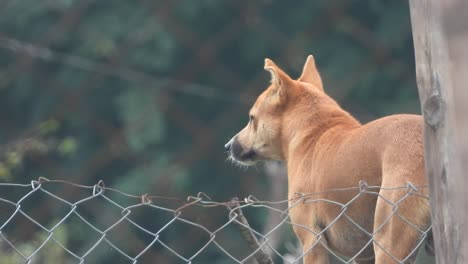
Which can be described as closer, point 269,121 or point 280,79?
point 280,79

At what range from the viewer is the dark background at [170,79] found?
8398 mm

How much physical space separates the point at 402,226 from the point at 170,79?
614cm

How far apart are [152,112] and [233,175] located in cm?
76

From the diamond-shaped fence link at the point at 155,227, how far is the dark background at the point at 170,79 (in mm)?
102

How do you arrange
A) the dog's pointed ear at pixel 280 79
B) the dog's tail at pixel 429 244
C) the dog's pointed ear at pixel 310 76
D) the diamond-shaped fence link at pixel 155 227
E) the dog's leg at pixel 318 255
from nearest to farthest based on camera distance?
the diamond-shaped fence link at pixel 155 227
the dog's tail at pixel 429 244
the dog's leg at pixel 318 255
the dog's pointed ear at pixel 280 79
the dog's pointed ear at pixel 310 76

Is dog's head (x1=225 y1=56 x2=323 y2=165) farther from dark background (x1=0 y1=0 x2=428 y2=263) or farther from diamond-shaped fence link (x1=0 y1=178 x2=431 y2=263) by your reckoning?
dark background (x1=0 y1=0 x2=428 y2=263)

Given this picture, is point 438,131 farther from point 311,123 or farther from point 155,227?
point 155,227

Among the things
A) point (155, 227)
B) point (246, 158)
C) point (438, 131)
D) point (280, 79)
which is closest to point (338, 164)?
point (280, 79)

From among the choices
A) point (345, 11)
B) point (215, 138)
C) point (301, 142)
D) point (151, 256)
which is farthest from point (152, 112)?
point (301, 142)

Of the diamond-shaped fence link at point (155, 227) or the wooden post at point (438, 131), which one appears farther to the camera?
the diamond-shaped fence link at point (155, 227)

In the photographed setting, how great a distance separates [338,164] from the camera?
10.7ft

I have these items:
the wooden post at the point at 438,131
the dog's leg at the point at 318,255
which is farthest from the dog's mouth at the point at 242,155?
the wooden post at the point at 438,131

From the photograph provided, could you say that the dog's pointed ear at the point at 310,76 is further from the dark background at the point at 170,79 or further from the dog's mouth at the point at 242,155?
the dark background at the point at 170,79

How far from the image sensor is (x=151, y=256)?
873 cm
